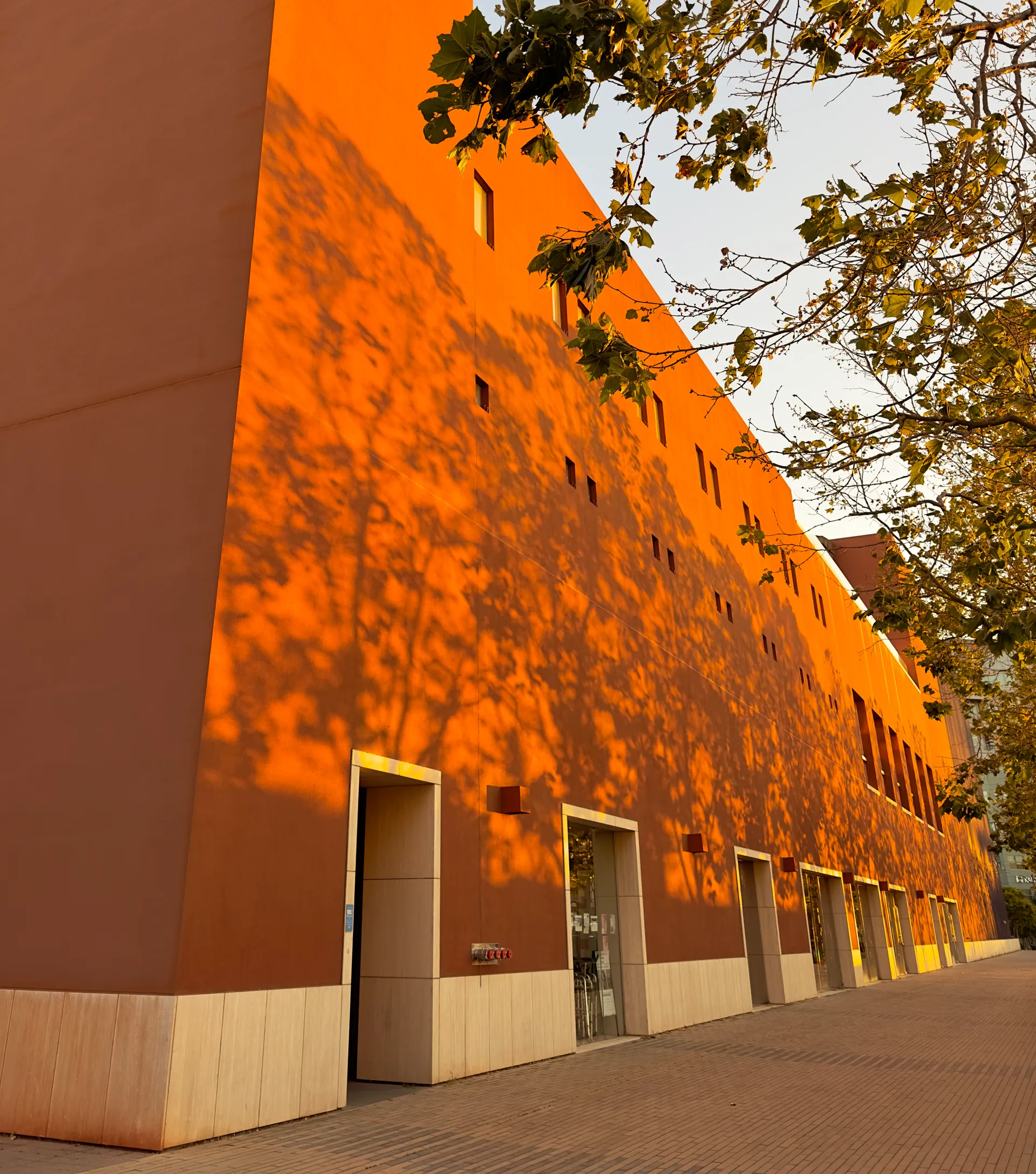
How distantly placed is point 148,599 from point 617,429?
9517 millimetres

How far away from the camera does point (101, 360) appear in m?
7.62

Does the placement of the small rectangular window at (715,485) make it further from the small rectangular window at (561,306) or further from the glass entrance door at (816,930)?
the glass entrance door at (816,930)

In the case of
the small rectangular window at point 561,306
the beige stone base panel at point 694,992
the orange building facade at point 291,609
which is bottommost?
the beige stone base panel at point 694,992

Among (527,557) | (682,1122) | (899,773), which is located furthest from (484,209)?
(899,773)

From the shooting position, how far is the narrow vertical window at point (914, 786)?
128 ft

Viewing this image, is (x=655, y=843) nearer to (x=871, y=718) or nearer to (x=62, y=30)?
(x=62, y=30)

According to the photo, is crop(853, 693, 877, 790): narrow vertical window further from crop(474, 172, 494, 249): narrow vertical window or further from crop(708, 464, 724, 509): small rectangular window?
crop(474, 172, 494, 249): narrow vertical window

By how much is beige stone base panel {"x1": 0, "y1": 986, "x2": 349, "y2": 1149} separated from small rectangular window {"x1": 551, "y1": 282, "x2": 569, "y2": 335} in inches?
395

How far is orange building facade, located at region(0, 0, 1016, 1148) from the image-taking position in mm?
6113

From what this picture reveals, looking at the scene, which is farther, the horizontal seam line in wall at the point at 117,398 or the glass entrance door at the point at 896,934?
the glass entrance door at the point at 896,934

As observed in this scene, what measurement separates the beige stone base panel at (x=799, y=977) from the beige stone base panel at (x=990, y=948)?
27.7 meters

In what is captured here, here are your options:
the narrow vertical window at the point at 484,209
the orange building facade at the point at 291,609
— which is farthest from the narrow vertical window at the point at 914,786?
the narrow vertical window at the point at 484,209

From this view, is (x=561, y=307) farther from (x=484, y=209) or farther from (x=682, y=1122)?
(x=682, y=1122)

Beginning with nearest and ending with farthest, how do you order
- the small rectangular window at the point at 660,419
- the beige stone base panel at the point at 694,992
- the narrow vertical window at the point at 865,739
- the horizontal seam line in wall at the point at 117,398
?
1. the horizontal seam line in wall at the point at 117,398
2. the beige stone base panel at the point at 694,992
3. the small rectangular window at the point at 660,419
4. the narrow vertical window at the point at 865,739
